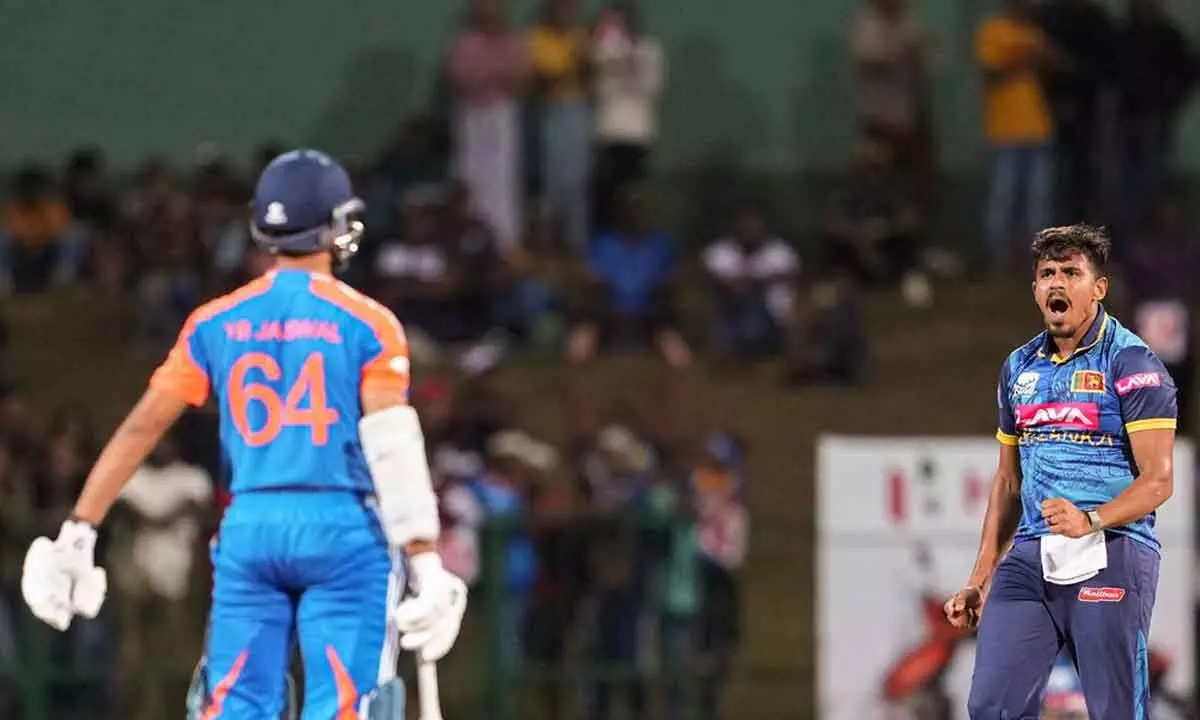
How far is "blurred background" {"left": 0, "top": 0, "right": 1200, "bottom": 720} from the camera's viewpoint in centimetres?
1335

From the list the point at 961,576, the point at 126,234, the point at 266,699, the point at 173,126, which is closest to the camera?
the point at 266,699

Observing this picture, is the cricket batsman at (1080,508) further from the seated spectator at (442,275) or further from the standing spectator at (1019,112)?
the standing spectator at (1019,112)

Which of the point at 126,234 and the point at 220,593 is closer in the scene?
the point at 220,593

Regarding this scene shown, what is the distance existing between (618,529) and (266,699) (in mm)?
6346

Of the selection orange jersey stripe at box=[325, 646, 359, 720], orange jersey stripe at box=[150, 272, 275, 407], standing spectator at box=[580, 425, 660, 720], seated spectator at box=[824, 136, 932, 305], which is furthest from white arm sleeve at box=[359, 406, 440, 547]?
seated spectator at box=[824, 136, 932, 305]

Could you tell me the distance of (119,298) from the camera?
18.6 metres

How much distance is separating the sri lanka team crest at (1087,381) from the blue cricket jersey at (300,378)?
1.95m

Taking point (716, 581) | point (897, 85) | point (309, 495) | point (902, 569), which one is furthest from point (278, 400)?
point (897, 85)

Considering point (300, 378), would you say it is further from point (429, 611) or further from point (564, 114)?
point (564, 114)

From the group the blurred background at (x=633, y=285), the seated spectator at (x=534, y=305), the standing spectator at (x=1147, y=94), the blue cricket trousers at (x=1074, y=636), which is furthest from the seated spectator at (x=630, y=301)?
the blue cricket trousers at (x=1074, y=636)

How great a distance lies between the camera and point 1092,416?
744 centimetres

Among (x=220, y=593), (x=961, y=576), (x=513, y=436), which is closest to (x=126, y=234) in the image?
(x=513, y=436)

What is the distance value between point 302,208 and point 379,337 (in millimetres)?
505

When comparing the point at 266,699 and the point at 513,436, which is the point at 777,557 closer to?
the point at 513,436
